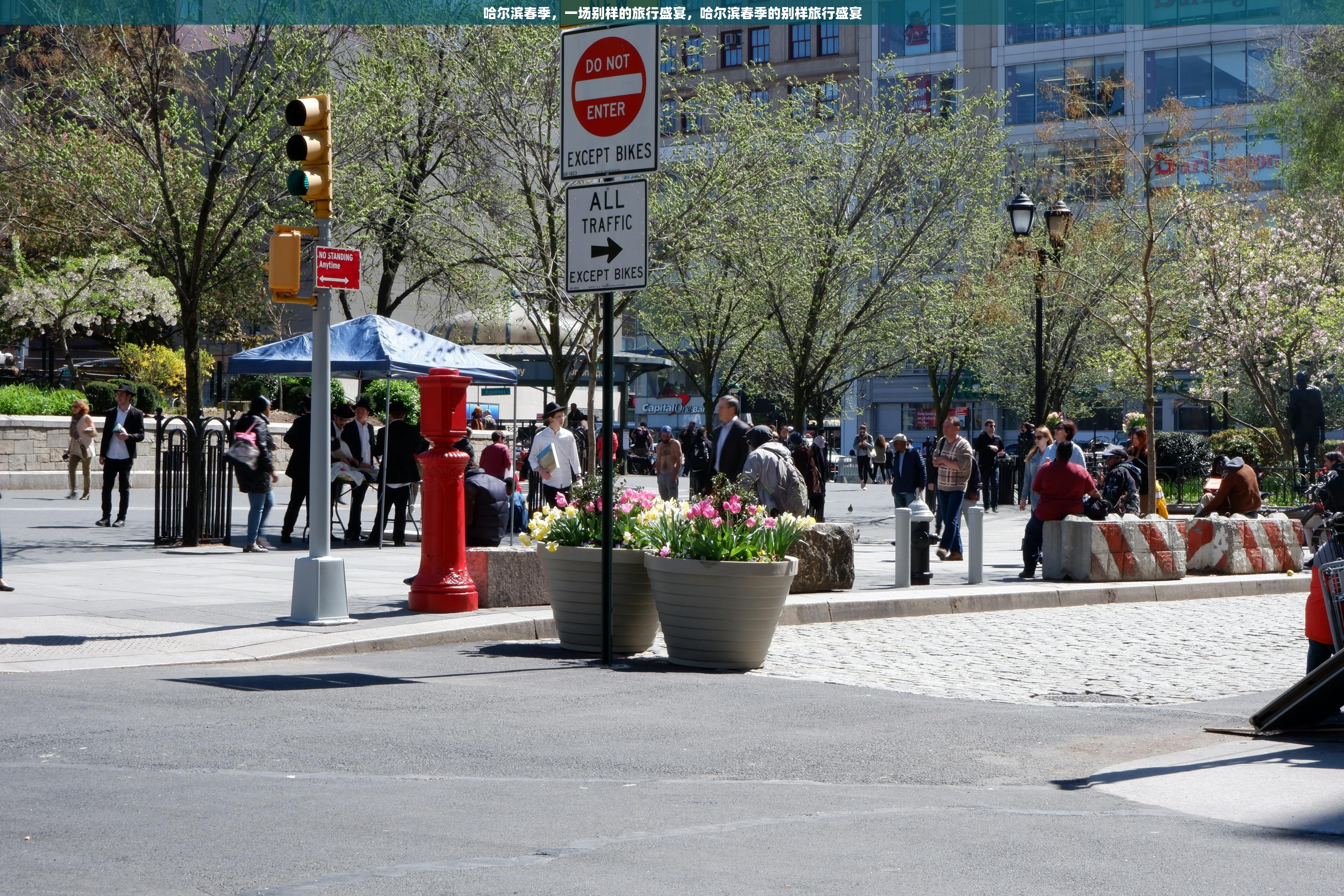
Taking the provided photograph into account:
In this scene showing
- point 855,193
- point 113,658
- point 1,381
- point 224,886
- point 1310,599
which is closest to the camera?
point 224,886

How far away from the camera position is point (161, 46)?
18125 mm

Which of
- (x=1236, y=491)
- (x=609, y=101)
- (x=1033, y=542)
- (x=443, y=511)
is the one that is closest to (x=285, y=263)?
(x=443, y=511)

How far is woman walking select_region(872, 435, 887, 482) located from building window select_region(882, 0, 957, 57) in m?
21.2

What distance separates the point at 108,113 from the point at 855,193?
16.9 meters

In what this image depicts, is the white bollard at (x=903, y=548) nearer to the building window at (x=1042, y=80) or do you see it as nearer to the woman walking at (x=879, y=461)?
the woman walking at (x=879, y=461)

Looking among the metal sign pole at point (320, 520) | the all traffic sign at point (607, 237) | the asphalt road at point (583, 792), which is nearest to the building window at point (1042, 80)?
the metal sign pole at point (320, 520)

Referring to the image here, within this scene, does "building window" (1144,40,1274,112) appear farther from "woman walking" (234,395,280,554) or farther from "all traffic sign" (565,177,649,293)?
"all traffic sign" (565,177,649,293)

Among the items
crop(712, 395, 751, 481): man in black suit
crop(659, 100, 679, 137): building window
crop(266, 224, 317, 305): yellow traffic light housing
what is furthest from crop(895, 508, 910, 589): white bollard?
crop(659, 100, 679, 137): building window

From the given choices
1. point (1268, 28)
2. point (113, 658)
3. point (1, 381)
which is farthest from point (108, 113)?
point (1268, 28)

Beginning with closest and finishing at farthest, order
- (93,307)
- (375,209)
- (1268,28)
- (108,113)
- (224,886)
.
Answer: (224,886)
(108,113)
(375,209)
(93,307)
(1268,28)

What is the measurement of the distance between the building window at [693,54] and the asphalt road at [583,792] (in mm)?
16851

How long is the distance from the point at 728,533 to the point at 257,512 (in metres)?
9.18

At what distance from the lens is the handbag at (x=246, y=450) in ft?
55.4

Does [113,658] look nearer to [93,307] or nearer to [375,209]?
[375,209]
